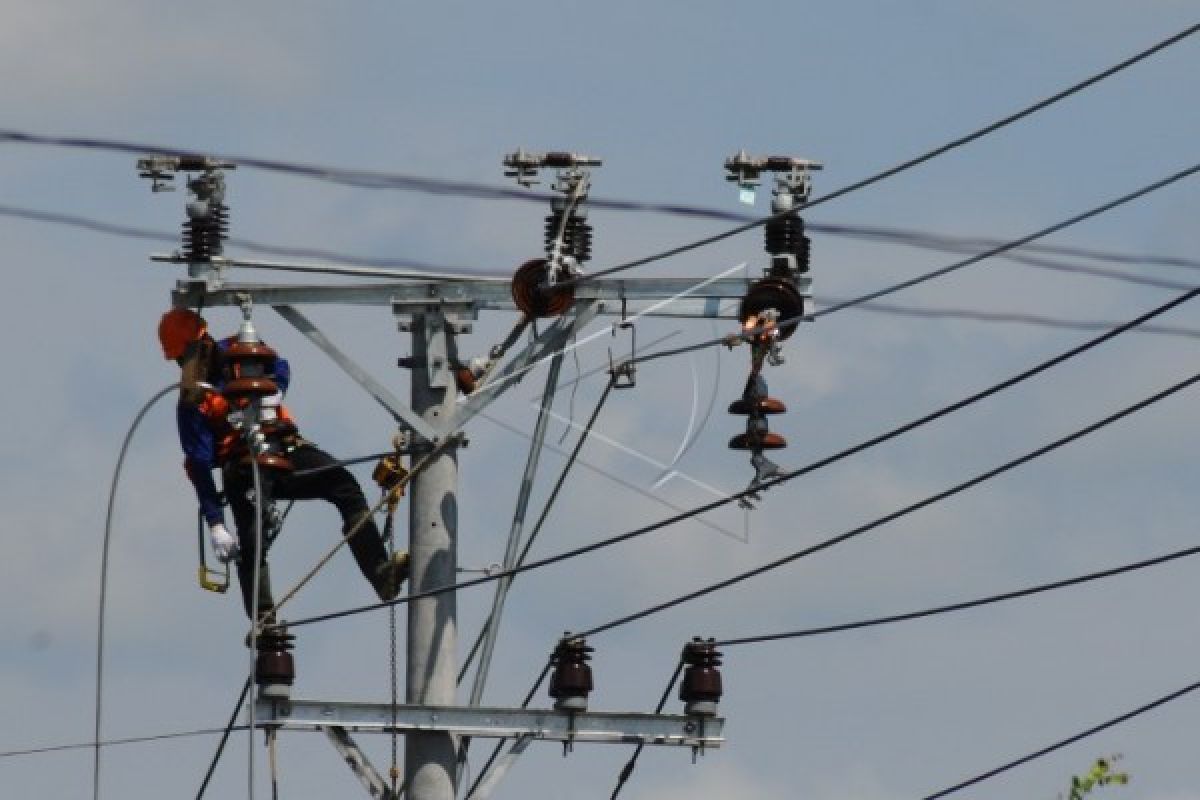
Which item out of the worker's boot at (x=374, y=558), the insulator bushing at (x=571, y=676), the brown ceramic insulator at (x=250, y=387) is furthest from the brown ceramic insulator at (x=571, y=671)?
the brown ceramic insulator at (x=250, y=387)

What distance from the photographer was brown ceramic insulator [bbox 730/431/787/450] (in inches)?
1173

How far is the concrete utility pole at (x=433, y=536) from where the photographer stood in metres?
29.8

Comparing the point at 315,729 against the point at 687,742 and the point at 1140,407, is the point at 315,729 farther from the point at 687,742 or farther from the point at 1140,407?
the point at 1140,407

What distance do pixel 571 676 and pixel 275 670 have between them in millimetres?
1686

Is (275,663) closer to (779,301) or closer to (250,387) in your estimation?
(250,387)

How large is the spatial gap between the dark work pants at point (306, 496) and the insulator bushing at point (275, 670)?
91 centimetres

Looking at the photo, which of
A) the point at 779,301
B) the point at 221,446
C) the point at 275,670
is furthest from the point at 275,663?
the point at 779,301

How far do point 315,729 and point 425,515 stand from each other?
58.0 inches

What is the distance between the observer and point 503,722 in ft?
96.8

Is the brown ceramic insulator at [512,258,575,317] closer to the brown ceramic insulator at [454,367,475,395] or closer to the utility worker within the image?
the brown ceramic insulator at [454,367,475,395]

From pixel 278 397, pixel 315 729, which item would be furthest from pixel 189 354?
pixel 315 729

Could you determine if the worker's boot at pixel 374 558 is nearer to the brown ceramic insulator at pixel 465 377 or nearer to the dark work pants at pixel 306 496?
the dark work pants at pixel 306 496

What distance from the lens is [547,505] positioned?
3006 centimetres

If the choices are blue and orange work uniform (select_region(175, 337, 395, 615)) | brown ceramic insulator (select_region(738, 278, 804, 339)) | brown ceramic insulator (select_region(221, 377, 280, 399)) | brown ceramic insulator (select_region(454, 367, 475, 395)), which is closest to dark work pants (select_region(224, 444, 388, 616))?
blue and orange work uniform (select_region(175, 337, 395, 615))
